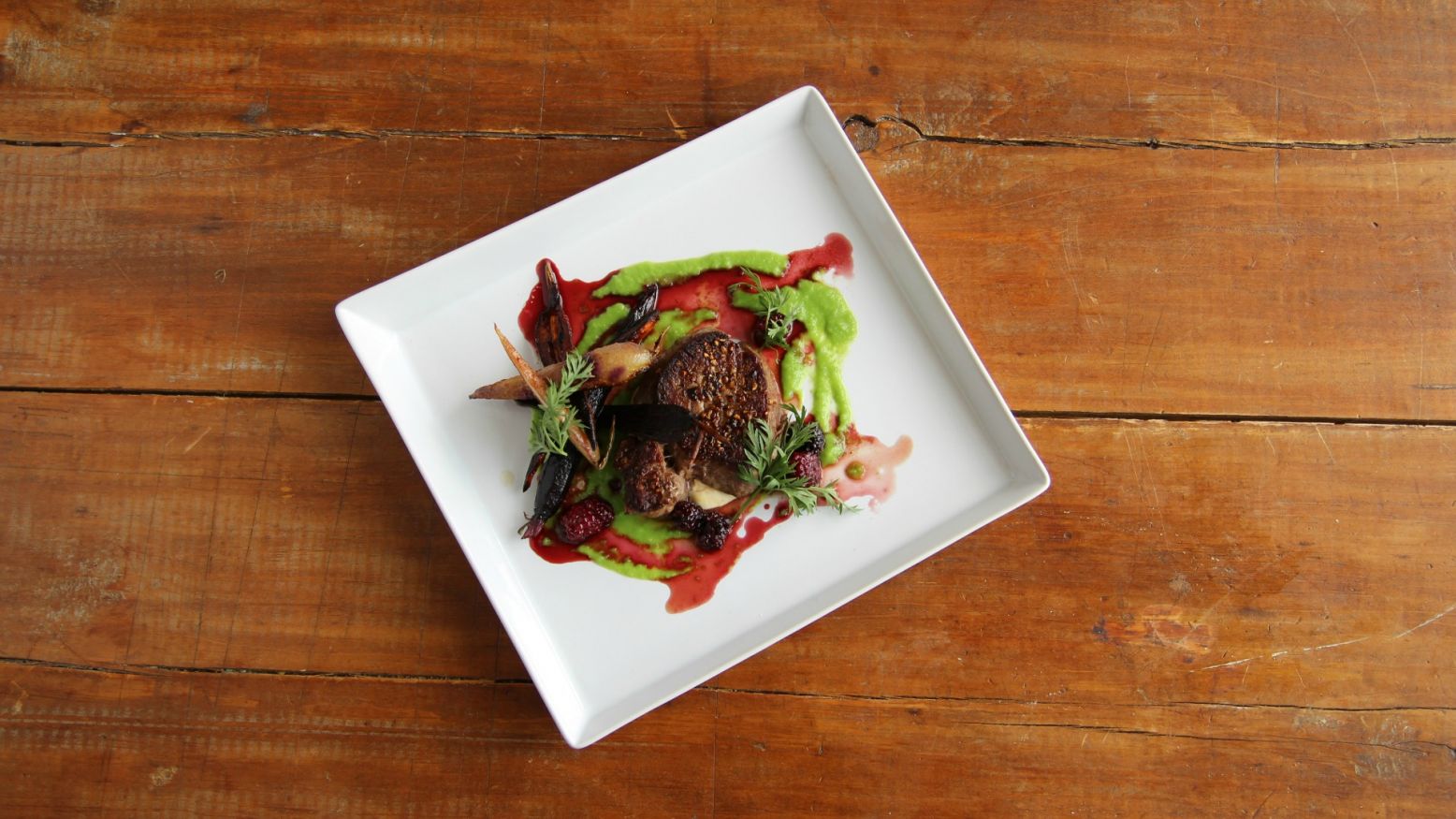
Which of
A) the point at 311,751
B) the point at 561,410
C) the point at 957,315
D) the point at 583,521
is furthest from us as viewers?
the point at 957,315

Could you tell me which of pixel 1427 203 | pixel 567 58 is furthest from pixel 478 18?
pixel 1427 203

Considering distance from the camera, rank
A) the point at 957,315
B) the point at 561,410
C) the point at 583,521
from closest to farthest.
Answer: the point at 561,410 < the point at 583,521 < the point at 957,315

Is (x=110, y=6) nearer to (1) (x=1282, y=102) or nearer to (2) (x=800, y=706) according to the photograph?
(2) (x=800, y=706)

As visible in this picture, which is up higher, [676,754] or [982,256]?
[982,256]

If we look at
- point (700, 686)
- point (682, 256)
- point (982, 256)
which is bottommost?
point (700, 686)

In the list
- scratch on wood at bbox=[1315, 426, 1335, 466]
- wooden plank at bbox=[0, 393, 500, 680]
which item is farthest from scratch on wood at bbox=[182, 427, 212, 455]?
scratch on wood at bbox=[1315, 426, 1335, 466]

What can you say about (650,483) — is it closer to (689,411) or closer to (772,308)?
(689,411)

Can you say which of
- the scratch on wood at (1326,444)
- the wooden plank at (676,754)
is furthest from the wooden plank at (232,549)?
the scratch on wood at (1326,444)

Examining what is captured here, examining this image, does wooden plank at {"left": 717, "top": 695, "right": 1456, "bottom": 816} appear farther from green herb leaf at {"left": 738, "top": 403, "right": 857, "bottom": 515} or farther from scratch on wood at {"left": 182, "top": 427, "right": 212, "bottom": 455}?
scratch on wood at {"left": 182, "top": 427, "right": 212, "bottom": 455}

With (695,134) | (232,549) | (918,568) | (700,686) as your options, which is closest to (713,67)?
(695,134)
